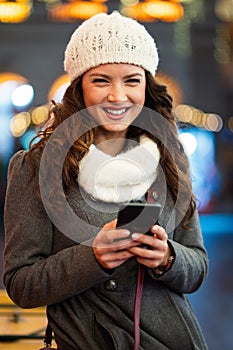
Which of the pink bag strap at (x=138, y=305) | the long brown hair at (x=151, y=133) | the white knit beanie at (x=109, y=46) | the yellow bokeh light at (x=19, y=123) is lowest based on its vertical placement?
the pink bag strap at (x=138, y=305)

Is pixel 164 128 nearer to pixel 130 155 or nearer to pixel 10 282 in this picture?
pixel 130 155

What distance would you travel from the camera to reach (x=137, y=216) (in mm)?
1682

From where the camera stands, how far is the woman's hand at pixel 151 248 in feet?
→ 5.71

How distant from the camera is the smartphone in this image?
1.67 m

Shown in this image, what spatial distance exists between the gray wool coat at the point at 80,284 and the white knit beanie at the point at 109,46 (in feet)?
1.03

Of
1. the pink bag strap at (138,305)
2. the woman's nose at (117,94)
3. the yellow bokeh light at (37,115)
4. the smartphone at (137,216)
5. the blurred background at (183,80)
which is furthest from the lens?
the yellow bokeh light at (37,115)

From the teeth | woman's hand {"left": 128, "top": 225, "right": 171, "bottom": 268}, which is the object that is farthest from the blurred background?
woman's hand {"left": 128, "top": 225, "right": 171, "bottom": 268}

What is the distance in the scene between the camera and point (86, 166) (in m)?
1.95

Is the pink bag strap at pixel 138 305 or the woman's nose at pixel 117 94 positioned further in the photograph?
the woman's nose at pixel 117 94

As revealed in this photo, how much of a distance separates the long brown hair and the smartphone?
0.31 metres

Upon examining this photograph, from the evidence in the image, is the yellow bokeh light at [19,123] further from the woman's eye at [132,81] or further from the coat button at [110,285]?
the coat button at [110,285]

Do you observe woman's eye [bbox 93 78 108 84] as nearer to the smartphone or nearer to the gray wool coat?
the gray wool coat

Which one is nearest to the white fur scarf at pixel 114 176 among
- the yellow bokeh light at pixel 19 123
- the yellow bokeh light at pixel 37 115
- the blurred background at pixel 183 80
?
the blurred background at pixel 183 80

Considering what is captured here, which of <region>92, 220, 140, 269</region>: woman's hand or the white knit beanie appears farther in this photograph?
the white knit beanie
